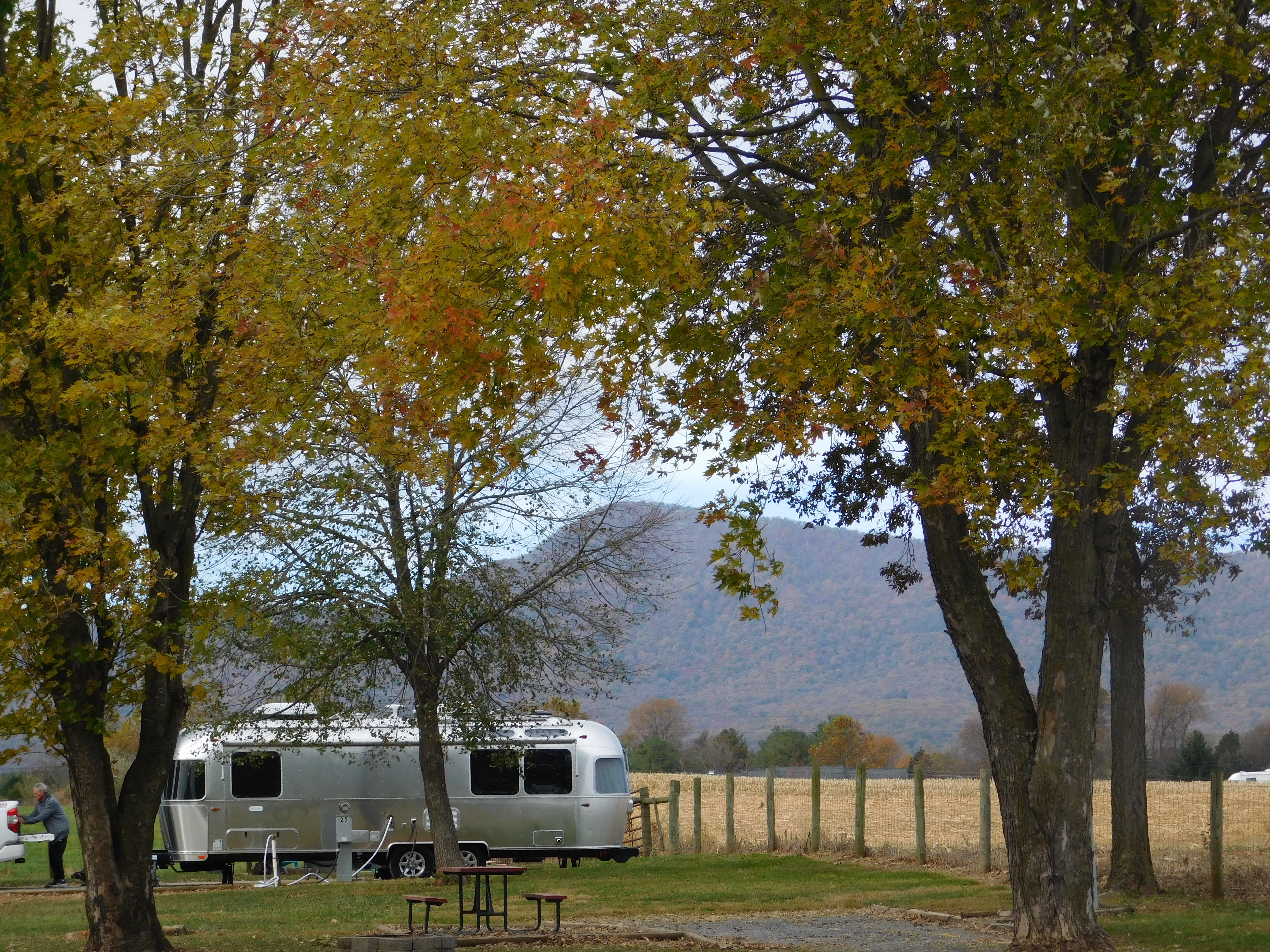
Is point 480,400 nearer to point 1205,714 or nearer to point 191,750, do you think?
point 191,750

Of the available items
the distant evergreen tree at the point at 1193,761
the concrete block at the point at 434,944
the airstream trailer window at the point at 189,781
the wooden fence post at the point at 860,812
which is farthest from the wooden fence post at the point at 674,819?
the concrete block at the point at 434,944

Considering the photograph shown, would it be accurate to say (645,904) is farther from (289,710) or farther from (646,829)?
(646,829)

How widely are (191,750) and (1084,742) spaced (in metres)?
17.2

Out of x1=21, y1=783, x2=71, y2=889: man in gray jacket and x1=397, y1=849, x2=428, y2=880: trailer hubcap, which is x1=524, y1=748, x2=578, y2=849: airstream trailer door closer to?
x1=397, y1=849, x2=428, y2=880: trailer hubcap

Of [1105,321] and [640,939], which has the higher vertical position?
[1105,321]

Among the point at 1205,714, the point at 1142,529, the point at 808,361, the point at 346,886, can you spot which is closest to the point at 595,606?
the point at 346,886

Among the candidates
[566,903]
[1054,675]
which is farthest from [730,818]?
[1054,675]

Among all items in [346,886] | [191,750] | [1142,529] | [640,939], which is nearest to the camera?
[640,939]

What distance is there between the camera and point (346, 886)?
19703 mm

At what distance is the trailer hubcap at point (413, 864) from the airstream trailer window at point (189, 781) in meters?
3.42

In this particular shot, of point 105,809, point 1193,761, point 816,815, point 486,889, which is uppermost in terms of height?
point 105,809

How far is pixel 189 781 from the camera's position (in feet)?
75.1

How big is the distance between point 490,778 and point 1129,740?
37.4ft

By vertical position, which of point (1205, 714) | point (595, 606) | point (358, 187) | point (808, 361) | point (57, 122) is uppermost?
point (57, 122)
